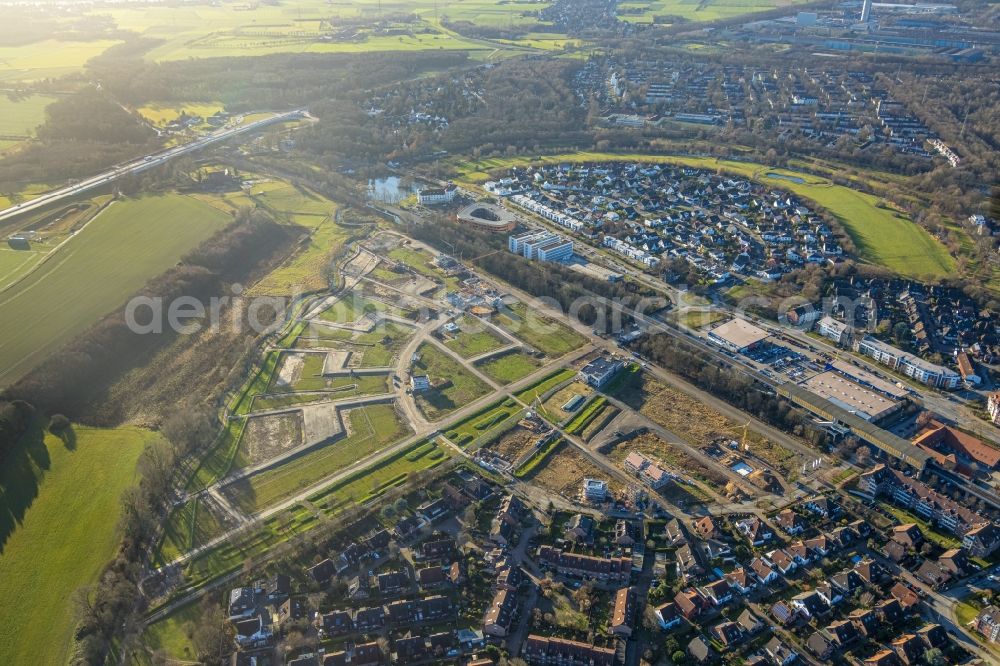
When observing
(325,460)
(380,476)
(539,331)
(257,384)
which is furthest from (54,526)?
(539,331)

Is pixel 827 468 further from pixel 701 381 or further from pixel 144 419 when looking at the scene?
pixel 144 419

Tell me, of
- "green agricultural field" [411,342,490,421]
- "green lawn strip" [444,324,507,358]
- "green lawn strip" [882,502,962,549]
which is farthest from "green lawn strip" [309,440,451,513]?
"green lawn strip" [882,502,962,549]

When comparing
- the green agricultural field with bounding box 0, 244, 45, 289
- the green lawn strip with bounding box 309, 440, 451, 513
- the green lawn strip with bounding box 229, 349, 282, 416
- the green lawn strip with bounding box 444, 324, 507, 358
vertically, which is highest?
the green agricultural field with bounding box 0, 244, 45, 289

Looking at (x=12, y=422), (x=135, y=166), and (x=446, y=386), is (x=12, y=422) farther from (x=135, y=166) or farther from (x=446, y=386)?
(x=135, y=166)

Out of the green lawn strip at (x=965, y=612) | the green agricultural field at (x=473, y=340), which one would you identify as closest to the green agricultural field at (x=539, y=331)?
the green agricultural field at (x=473, y=340)

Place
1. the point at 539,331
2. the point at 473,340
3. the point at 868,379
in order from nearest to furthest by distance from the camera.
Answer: the point at 868,379 → the point at 473,340 → the point at 539,331

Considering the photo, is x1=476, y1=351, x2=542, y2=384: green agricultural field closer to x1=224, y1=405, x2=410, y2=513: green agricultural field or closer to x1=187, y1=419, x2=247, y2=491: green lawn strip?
x1=224, y1=405, x2=410, y2=513: green agricultural field

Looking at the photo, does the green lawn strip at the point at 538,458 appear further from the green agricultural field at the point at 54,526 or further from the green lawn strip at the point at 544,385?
the green agricultural field at the point at 54,526

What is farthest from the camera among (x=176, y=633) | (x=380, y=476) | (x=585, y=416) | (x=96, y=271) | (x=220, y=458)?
(x=96, y=271)
